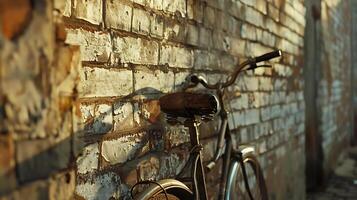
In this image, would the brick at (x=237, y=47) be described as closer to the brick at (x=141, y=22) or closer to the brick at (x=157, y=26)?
the brick at (x=157, y=26)

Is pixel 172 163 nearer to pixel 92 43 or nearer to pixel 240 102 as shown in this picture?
pixel 92 43

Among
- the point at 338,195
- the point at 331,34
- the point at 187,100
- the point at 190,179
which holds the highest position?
the point at 331,34

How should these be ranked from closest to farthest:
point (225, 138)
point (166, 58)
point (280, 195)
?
point (166, 58), point (225, 138), point (280, 195)

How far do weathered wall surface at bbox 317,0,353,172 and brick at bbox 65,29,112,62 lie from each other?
504 cm

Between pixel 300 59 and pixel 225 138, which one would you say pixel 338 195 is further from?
pixel 225 138

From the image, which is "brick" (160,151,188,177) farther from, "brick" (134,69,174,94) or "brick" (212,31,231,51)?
"brick" (212,31,231,51)

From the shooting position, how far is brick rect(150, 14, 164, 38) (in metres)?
2.06

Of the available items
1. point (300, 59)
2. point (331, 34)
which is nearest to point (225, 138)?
point (300, 59)

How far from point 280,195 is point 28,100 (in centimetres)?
355

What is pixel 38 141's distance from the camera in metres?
0.98

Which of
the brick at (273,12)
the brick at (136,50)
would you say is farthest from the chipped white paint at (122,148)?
the brick at (273,12)

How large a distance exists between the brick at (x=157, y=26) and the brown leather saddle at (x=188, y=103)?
357 millimetres

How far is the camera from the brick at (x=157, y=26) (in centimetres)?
206

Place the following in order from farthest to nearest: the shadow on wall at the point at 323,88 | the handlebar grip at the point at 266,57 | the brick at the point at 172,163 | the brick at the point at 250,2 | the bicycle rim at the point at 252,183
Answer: the shadow on wall at the point at 323,88 → the brick at the point at 250,2 → the bicycle rim at the point at 252,183 → the handlebar grip at the point at 266,57 → the brick at the point at 172,163
